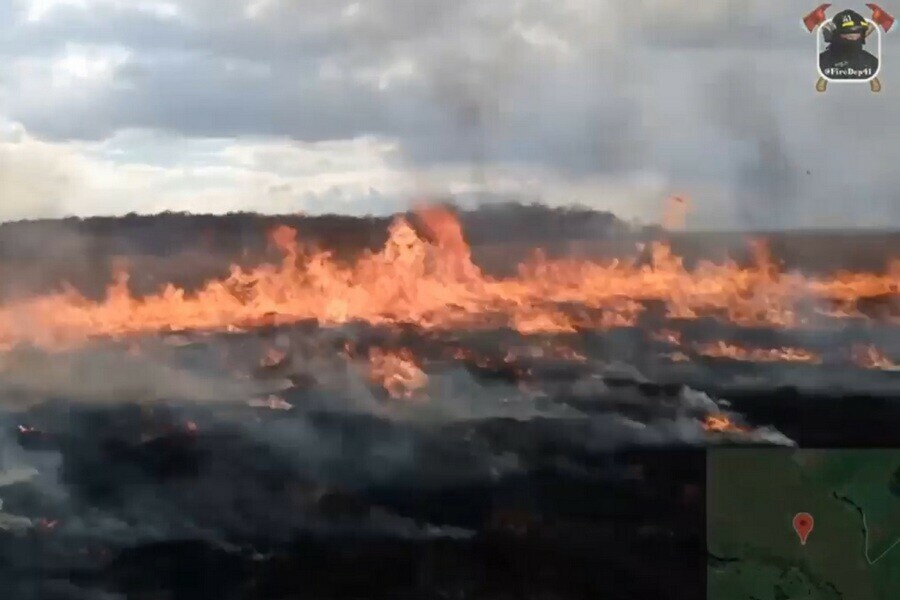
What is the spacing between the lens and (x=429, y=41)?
1377 millimetres

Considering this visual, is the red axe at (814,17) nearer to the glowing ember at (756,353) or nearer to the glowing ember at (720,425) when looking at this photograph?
the glowing ember at (756,353)

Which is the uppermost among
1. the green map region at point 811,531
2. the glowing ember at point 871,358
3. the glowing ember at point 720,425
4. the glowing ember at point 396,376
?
the glowing ember at point 871,358

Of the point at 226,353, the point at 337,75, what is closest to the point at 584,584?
the point at 226,353

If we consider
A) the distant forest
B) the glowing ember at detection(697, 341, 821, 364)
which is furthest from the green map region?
the distant forest

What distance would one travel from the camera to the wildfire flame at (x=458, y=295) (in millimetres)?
1389

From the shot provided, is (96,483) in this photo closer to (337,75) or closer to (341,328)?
(341,328)

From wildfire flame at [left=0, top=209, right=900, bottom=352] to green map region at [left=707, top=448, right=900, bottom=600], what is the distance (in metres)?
0.22

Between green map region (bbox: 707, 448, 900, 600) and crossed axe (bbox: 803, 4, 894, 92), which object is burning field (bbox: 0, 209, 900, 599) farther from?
crossed axe (bbox: 803, 4, 894, 92)

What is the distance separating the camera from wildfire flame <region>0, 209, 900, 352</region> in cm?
139

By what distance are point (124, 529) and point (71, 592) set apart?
0.12m

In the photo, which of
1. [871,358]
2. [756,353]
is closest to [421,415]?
[756,353]

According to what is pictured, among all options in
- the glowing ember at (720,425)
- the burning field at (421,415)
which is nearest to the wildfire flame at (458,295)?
the burning field at (421,415)

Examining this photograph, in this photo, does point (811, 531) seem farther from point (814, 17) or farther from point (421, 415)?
point (814, 17)

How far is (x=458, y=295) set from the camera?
4.58 feet
